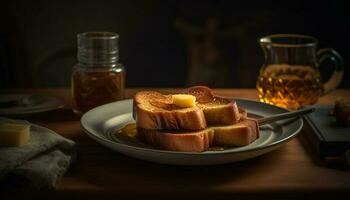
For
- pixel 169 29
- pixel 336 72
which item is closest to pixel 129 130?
pixel 336 72

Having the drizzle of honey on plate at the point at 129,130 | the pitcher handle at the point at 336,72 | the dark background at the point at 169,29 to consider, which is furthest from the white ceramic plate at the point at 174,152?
the dark background at the point at 169,29

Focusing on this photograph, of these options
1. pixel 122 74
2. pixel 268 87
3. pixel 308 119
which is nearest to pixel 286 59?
pixel 268 87

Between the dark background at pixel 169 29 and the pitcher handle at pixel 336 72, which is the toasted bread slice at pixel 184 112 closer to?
the pitcher handle at pixel 336 72

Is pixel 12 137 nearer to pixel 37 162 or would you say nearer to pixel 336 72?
pixel 37 162

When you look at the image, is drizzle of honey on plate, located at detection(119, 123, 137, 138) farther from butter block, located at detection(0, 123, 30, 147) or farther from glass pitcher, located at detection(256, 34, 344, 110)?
glass pitcher, located at detection(256, 34, 344, 110)

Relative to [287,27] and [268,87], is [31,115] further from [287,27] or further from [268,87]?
[287,27]
